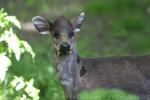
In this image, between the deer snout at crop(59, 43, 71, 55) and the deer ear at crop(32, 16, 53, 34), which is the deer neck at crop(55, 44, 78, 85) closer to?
the deer snout at crop(59, 43, 71, 55)

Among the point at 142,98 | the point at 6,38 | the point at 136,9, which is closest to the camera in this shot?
the point at 6,38

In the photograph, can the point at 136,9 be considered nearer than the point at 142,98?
No

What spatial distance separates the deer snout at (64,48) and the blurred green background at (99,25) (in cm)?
295

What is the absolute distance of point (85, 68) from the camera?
9711 mm

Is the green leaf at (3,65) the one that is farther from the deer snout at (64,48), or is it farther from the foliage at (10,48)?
the deer snout at (64,48)

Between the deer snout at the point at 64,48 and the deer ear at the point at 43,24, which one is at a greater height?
the deer ear at the point at 43,24

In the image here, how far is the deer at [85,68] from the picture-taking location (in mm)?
9453

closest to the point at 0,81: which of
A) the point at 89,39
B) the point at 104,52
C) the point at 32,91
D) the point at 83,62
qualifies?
the point at 32,91

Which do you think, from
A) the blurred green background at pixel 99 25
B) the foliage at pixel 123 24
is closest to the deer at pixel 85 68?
the blurred green background at pixel 99 25

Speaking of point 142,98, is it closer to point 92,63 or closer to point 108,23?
point 92,63

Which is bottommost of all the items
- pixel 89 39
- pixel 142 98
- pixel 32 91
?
pixel 89 39

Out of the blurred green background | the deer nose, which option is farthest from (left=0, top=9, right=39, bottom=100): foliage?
the blurred green background

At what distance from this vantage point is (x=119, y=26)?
1633 centimetres

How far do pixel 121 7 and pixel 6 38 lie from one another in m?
9.96
